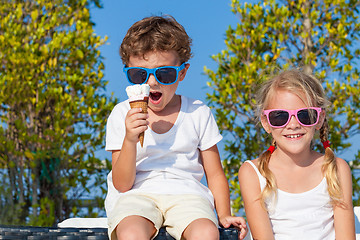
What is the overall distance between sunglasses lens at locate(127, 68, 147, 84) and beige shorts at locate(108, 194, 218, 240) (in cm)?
58

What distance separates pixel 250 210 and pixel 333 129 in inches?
117

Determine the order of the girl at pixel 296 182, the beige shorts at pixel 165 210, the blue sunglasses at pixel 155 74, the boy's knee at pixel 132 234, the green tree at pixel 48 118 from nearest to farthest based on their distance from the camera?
1. the boy's knee at pixel 132 234
2. the beige shorts at pixel 165 210
3. the blue sunglasses at pixel 155 74
4. the girl at pixel 296 182
5. the green tree at pixel 48 118

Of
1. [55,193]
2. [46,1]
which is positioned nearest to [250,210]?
[55,193]

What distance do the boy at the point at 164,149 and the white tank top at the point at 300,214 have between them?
0.96 ft

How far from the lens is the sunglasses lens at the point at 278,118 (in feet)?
8.25

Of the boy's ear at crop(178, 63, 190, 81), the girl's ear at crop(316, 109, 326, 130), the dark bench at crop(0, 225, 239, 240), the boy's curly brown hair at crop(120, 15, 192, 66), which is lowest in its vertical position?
the dark bench at crop(0, 225, 239, 240)

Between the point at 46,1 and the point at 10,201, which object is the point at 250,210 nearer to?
the point at 10,201

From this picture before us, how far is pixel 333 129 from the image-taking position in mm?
5141

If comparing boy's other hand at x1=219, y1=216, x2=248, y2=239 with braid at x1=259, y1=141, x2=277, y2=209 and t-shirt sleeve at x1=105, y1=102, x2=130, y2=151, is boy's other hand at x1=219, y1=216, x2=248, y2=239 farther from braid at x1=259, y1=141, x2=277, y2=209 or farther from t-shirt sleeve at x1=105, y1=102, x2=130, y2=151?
t-shirt sleeve at x1=105, y1=102, x2=130, y2=151

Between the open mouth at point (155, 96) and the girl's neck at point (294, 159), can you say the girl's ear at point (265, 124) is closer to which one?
the girl's neck at point (294, 159)

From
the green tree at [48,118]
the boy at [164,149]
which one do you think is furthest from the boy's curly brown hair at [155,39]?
the green tree at [48,118]

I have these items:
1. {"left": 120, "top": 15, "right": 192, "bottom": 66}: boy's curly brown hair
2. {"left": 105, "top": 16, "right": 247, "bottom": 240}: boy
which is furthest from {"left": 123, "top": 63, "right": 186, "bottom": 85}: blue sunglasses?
{"left": 120, "top": 15, "right": 192, "bottom": 66}: boy's curly brown hair

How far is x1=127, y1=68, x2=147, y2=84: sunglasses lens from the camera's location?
95.1 inches

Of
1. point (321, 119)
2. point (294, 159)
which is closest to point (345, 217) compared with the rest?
point (294, 159)
